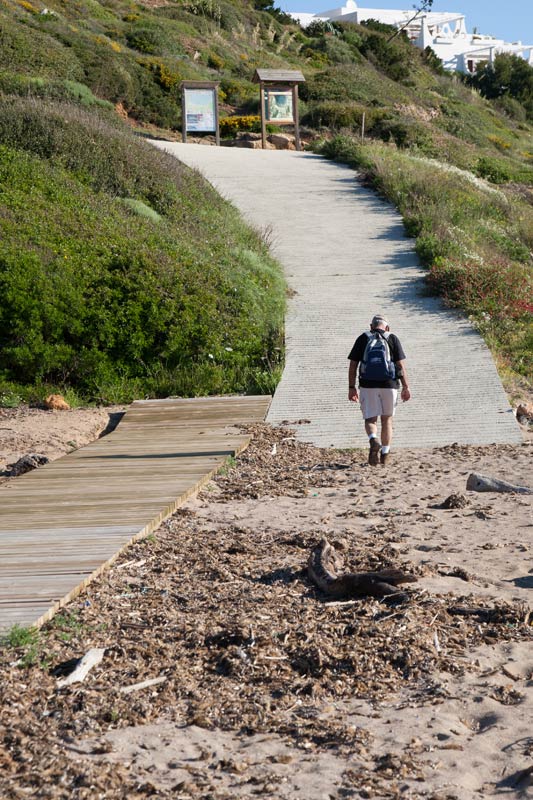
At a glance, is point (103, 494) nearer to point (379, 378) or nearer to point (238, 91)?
point (379, 378)

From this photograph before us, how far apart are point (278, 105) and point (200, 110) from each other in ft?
8.52

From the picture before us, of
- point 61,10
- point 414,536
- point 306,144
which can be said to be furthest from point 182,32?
point 414,536

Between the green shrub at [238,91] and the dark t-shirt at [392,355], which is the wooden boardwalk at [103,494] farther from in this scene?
the green shrub at [238,91]

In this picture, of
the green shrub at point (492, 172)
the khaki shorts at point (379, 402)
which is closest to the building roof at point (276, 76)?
the green shrub at point (492, 172)

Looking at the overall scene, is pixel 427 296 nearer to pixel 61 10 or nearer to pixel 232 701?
pixel 232 701

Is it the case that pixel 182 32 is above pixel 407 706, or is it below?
above

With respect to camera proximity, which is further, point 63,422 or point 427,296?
point 427,296

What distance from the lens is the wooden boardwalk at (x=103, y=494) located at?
5.01m

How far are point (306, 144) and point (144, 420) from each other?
21961 millimetres

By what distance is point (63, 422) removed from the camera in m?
10.7

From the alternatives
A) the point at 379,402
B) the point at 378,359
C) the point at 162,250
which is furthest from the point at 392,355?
the point at 162,250

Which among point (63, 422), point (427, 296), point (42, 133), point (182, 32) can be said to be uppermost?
point (182, 32)

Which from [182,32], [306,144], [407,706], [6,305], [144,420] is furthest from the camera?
[182,32]

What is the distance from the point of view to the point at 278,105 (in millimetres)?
29094
